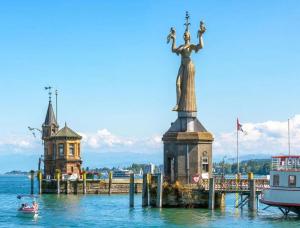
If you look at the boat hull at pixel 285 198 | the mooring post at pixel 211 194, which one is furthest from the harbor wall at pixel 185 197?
the boat hull at pixel 285 198

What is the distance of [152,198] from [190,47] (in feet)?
46.9

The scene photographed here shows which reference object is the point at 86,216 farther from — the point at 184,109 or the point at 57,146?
the point at 57,146

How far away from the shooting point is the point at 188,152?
Answer: 232ft

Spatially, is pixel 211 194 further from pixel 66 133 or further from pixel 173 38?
pixel 66 133

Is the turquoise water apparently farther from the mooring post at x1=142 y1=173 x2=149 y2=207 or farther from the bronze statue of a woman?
the bronze statue of a woman

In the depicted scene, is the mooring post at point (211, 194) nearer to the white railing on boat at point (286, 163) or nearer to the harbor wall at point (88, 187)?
the white railing on boat at point (286, 163)

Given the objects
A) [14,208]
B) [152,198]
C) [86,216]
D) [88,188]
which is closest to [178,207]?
[152,198]

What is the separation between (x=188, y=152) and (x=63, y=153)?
123 ft

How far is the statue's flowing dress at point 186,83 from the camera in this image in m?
72.8

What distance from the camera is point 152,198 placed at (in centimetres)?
6988

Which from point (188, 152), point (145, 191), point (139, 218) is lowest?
point (139, 218)

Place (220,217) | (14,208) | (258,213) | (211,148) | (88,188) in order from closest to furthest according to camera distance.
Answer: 1. (220,217)
2. (258,213)
3. (211,148)
4. (14,208)
5. (88,188)

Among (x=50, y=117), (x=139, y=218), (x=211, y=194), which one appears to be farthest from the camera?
(x=50, y=117)

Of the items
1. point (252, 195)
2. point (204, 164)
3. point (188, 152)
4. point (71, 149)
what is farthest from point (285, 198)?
point (71, 149)
